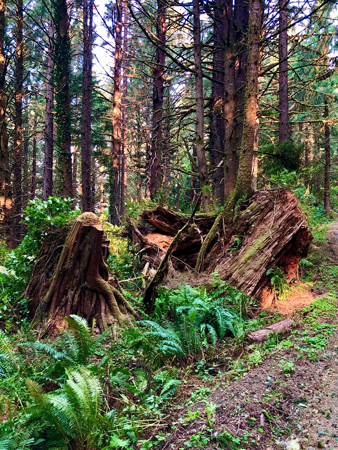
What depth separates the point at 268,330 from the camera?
15.1 ft

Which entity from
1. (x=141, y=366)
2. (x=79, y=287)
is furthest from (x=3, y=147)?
(x=141, y=366)

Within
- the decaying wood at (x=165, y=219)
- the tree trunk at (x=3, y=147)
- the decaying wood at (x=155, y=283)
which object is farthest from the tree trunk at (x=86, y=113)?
the decaying wood at (x=155, y=283)

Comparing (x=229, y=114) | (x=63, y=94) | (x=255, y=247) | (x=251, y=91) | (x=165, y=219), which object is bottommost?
(x=255, y=247)

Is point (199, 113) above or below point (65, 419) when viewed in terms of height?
above

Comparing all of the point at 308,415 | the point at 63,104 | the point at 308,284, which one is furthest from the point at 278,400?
the point at 63,104

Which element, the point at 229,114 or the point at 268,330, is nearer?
the point at 268,330

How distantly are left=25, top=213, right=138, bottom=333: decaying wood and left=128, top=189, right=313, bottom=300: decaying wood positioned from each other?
235 centimetres

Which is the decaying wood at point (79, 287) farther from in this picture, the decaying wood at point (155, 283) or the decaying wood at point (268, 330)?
the decaying wood at point (268, 330)

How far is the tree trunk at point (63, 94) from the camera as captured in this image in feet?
38.7

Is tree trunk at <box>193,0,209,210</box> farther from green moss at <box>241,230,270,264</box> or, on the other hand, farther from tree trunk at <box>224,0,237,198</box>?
green moss at <box>241,230,270,264</box>

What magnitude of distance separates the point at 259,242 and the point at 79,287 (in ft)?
12.6

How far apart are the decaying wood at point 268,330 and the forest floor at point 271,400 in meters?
0.16

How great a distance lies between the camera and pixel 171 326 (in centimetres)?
438

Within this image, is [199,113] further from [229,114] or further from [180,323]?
[180,323]
